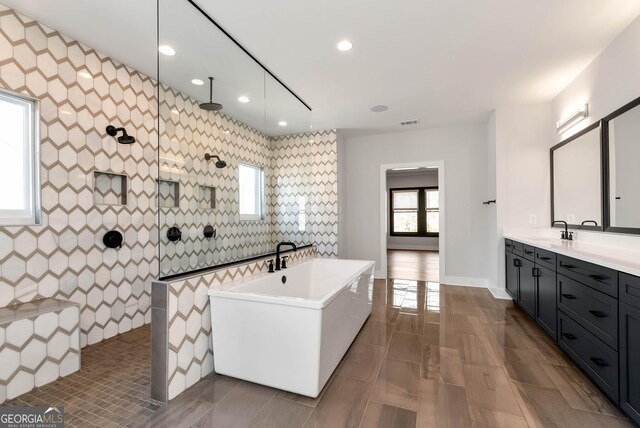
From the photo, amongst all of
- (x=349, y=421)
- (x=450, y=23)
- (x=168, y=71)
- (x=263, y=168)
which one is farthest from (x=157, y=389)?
(x=450, y=23)

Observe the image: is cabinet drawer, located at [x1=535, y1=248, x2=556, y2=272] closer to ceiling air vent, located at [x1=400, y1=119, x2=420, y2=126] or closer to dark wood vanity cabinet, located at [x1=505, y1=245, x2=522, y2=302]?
dark wood vanity cabinet, located at [x1=505, y1=245, x2=522, y2=302]

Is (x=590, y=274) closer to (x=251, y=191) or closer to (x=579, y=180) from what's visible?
(x=579, y=180)

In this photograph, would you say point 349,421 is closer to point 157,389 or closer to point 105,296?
point 157,389

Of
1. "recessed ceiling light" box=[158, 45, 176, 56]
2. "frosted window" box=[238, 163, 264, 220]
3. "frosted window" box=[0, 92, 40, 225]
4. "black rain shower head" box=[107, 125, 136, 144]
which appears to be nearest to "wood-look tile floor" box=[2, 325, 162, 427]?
"frosted window" box=[0, 92, 40, 225]

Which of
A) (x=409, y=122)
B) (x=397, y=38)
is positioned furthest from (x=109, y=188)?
(x=409, y=122)

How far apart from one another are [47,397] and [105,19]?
2.74m

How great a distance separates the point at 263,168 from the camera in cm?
344

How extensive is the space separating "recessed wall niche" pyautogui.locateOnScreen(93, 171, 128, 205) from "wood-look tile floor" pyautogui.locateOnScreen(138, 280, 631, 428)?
1952 mm

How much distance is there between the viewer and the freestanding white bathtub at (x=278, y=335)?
1788 millimetres

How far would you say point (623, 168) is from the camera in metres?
2.35

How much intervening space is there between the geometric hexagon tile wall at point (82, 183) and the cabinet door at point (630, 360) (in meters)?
3.87

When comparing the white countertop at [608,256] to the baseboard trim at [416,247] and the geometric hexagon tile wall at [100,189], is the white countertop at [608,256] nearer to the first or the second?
the geometric hexagon tile wall at [100,189]

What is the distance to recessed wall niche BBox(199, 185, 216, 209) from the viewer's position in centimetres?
231

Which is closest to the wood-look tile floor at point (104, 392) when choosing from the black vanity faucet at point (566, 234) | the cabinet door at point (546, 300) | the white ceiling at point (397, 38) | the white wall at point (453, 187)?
the white ceiling at point (397, 38)
